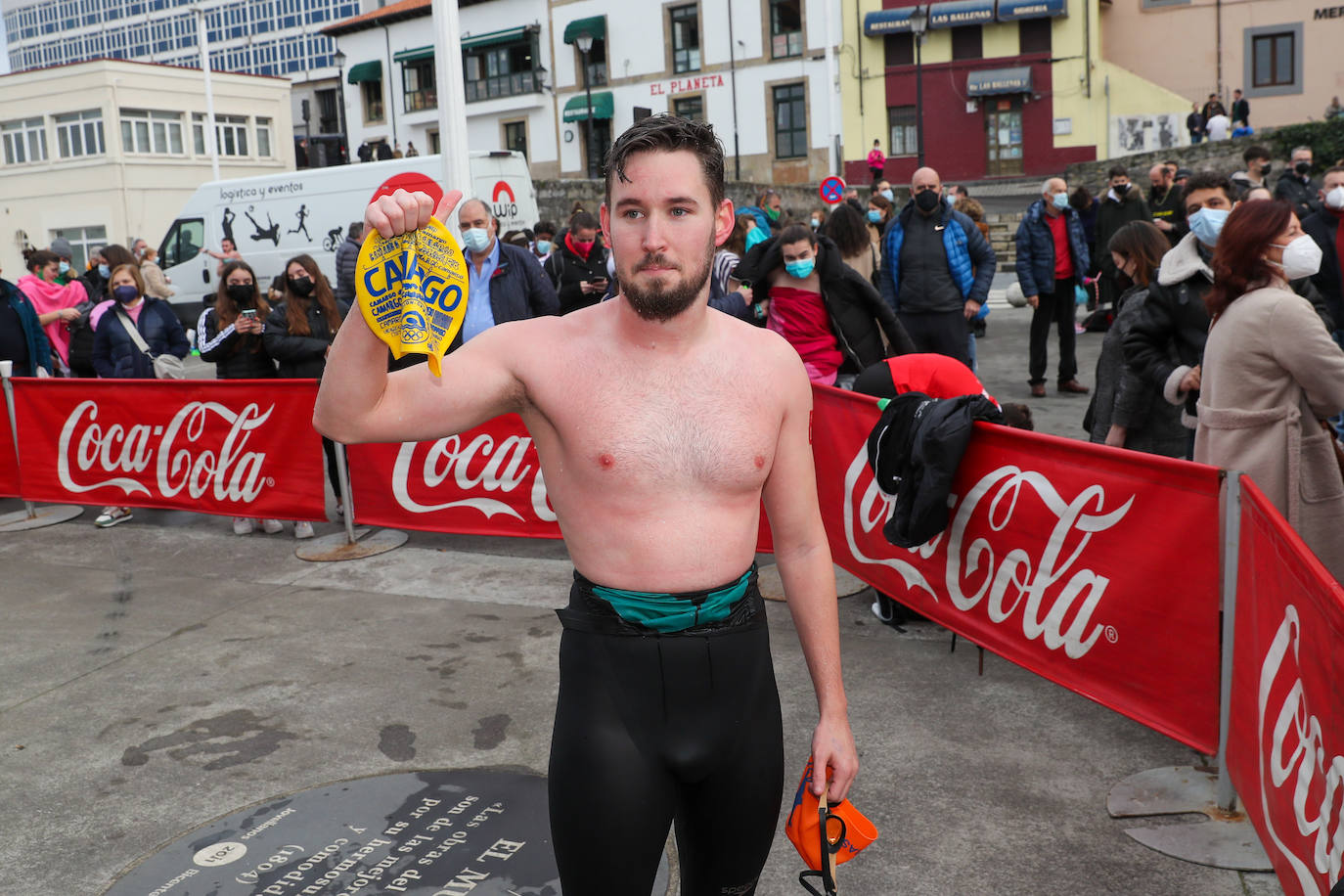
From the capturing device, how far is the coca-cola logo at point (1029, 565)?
167 inches

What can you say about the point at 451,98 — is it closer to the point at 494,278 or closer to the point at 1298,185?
the point at 494,278

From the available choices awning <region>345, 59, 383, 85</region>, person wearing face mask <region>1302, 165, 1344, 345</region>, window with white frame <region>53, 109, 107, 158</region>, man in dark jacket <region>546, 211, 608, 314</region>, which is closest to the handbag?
man in dark jacket <region>546, 211, 608, 314</region>

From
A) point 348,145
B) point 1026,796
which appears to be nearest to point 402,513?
point 1026,796

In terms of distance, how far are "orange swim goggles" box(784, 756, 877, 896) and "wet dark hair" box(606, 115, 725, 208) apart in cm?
118

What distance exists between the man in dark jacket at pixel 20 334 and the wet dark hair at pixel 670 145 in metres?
8.84

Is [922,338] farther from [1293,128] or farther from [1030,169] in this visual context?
[1030,169]

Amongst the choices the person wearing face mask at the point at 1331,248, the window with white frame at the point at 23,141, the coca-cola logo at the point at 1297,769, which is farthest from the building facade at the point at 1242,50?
the window with white frame at the point at 23,141

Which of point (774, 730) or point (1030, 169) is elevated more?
point (1030, 169)

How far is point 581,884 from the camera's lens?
2213mm

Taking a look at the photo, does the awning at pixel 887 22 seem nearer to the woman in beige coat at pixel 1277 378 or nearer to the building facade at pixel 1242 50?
the building facade at pixel 1242 50

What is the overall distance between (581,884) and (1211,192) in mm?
5309

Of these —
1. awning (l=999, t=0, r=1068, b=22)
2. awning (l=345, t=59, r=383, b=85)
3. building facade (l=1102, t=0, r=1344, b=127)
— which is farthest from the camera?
awning (l=345, t=59, r=383, b=85)

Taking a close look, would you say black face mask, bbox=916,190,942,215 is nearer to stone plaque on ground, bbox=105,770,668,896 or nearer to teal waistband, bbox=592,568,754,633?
stone plaque on ground, bbox=105,770,668,896

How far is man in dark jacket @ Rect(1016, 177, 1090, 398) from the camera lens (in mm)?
10805
